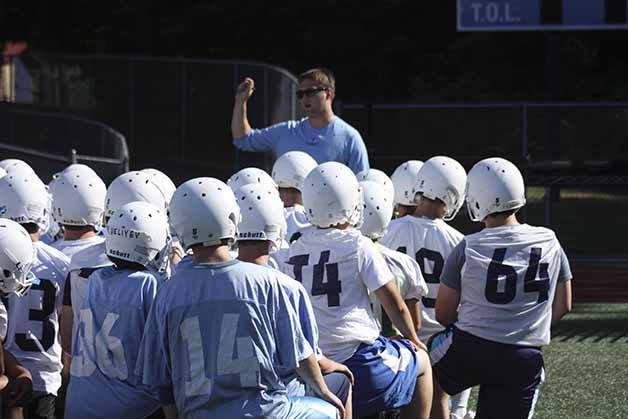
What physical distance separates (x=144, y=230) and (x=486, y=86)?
25.0 meters

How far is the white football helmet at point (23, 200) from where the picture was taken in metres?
7.31

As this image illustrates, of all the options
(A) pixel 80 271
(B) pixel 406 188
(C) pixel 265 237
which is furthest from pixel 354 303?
(B) pixel 406 188

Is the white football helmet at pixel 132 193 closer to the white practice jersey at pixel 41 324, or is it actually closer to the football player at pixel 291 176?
the white practice jersey at pixel 41 324

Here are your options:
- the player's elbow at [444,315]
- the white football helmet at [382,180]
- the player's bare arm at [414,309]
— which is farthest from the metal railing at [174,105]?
the player's elbow at [444,315]

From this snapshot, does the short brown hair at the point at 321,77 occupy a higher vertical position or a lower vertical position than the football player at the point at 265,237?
higher

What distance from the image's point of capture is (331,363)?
6.05 m

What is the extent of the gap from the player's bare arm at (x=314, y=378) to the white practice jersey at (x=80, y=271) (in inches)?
57.9

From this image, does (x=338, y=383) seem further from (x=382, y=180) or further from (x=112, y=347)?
(x=382, y=180)

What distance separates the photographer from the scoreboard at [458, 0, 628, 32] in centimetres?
1872

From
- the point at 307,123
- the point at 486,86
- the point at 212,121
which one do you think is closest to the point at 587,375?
the point at 307,123

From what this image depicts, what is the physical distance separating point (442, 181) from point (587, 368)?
305 cm

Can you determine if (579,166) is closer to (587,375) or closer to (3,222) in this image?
(587,375)

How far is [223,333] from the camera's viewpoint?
5363mm

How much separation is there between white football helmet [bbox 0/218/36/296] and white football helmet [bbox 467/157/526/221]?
2.41 meters
